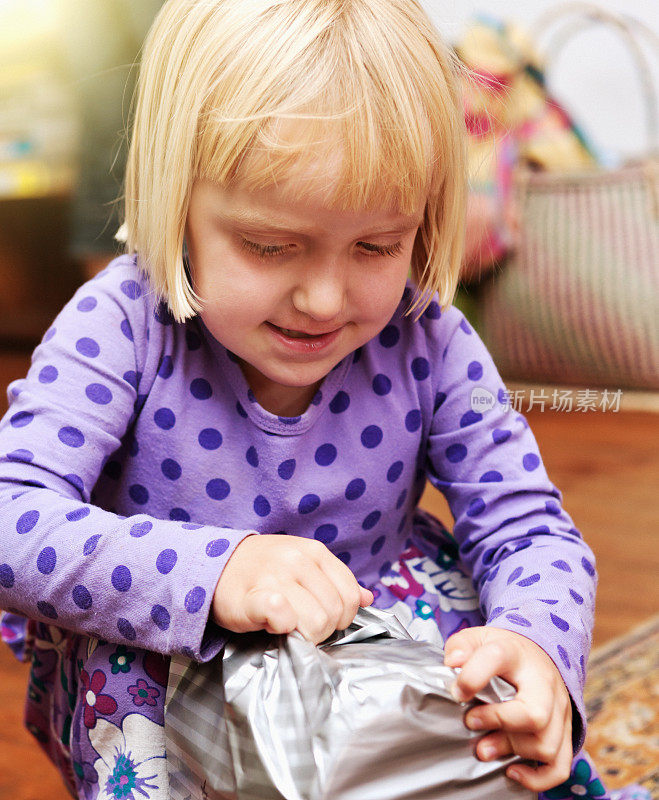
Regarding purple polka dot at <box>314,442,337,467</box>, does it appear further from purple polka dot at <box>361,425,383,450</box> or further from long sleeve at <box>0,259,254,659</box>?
long sleeve at <box>0,259,254,659</box>

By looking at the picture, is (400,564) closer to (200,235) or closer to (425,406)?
(425,406)

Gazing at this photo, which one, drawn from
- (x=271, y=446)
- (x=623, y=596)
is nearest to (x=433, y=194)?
(x=271, y=446)

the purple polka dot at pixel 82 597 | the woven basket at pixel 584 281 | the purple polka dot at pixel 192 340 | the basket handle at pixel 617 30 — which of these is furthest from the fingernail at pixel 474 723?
the basket handle at pixel 617 30

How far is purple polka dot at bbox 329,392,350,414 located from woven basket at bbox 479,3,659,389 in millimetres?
1422

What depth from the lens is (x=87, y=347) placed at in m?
0.60

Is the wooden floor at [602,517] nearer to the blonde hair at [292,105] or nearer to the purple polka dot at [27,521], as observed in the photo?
the purple polka dot at [27,521]

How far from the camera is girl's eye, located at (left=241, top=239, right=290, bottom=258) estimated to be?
53 cm

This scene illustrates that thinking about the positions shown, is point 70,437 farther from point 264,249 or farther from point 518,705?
point 518,705

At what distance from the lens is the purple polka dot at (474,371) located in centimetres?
68

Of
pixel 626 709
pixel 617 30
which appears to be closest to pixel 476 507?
pixel 626 709

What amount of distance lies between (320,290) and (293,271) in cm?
2

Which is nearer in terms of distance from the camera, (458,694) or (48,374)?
(458,694)

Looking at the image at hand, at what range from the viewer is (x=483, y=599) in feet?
2.09

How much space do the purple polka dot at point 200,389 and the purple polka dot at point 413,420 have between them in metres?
0.15
